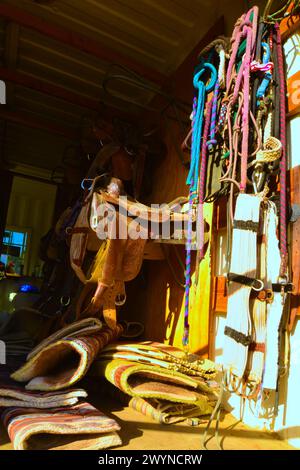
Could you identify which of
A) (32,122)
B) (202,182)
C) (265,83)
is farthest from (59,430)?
(32,122)

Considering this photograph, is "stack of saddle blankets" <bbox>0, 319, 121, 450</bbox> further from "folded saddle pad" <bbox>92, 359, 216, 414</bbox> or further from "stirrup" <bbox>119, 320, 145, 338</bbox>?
"stirrup" <bbox>119, 320, 145, 338</bbox>

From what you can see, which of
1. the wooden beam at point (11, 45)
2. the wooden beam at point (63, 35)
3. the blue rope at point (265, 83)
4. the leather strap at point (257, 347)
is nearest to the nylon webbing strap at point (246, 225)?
the leather strap at point (257, 347)

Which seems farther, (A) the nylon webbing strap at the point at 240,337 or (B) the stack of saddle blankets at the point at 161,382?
(B) the stack of saddle blankets at the point at 161,382

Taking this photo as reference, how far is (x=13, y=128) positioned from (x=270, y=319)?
4189 millimetres

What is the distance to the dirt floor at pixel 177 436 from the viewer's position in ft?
3.77

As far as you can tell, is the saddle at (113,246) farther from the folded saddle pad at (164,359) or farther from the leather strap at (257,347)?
the leather strap at (257,347)

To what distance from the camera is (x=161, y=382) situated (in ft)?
4.96

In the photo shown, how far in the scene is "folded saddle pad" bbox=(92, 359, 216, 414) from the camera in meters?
1.40

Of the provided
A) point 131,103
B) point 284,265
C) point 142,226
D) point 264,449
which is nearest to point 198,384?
point 264,449

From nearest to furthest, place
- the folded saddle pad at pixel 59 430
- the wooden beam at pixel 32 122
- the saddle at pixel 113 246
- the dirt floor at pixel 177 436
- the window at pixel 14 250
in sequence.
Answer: the folded saddle pad at pixel 59 430 → the dirt floor at pixel 177 436 → the saddle at pixel 113 246 → the wooden beam at pixel 32 122 → the window at pixel 14 250

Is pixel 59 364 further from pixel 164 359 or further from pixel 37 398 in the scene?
pixel 164 359

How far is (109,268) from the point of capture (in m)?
1.85

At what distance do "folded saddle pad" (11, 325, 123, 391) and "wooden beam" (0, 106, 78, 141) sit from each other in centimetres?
274

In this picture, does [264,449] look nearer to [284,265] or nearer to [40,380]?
[284,265]
